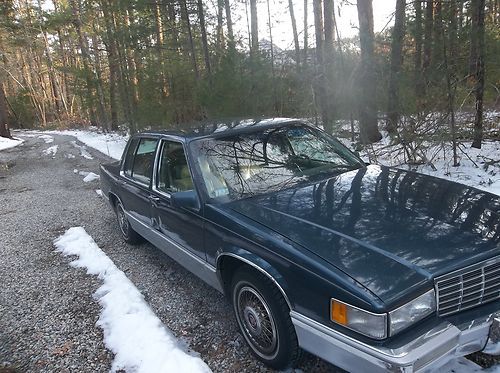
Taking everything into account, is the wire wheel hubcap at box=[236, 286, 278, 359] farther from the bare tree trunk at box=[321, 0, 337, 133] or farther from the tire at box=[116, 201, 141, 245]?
the bare tree trunk at box=[321, 0, 337, 133]

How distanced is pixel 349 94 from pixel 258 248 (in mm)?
7600

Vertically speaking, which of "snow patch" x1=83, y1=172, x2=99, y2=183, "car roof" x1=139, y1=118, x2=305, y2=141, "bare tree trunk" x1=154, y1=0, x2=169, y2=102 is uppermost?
"bare tree trunk" x1=154, y1=0, x2=169, y2=102

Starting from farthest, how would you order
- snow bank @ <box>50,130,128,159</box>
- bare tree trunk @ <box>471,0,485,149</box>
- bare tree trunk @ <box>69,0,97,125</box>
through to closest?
bare tree trunk @ <box>69,0,97,125</box>, snow bank @ <box>50,130,128,159</box>, bare tree trunk @ <box>471,0,485,149</box>

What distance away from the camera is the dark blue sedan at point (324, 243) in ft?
6.27

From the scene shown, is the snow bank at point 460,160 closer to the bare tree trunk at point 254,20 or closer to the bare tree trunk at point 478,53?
the bare tree trunk at point 478,53

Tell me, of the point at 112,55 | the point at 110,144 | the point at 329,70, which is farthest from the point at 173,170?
the point at 112,55

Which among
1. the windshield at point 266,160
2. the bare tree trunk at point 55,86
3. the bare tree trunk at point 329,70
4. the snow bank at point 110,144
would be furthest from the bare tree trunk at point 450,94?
the bare tree trunk at point 55,86

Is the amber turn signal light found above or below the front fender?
below

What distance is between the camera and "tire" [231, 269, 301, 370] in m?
2.33

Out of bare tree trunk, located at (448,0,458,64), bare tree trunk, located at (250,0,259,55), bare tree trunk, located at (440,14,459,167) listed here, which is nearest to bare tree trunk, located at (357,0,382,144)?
bare tree trunk, located at (440,14,459,167)

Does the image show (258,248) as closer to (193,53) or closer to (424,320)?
(424,320)

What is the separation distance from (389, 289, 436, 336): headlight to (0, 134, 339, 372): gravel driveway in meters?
0.84

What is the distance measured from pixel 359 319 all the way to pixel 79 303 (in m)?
2.89

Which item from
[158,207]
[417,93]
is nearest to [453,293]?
[158,207]
